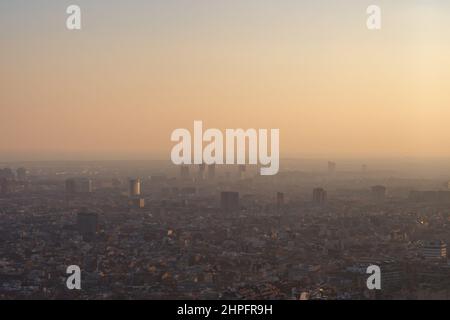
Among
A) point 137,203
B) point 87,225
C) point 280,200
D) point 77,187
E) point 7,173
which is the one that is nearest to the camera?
point 87,225

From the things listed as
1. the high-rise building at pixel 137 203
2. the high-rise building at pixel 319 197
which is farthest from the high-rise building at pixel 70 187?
the high-rise building at pixel 319 197

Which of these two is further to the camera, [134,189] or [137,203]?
[134,189]

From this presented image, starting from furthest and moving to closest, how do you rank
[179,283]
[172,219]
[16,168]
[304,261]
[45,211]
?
[16,168] < [45,211] < [172,219] < [304,261] < [179,283]

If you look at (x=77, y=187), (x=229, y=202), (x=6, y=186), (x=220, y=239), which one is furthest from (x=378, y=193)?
(x=6, y=186)

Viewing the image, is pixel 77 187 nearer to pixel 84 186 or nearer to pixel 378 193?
pixel 84 186
